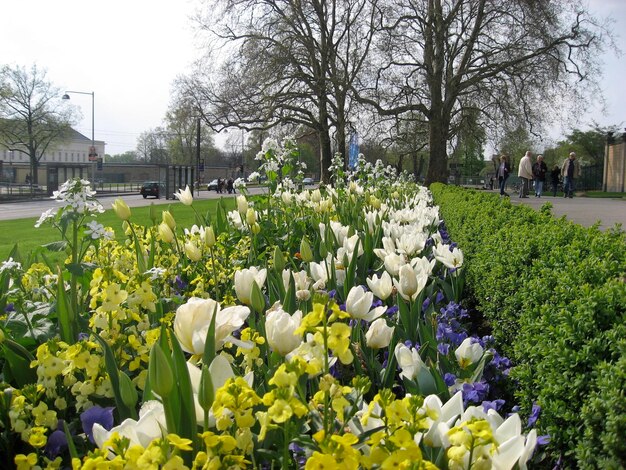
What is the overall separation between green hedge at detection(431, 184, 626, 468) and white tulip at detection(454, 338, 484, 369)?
0.20 metres

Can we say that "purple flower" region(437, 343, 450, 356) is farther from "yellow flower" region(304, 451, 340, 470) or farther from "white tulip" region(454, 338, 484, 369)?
"yellow flower" region(304, 451, 340, 470)

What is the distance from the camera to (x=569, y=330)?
72.4 inches

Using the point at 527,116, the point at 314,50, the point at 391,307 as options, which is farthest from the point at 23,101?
the point at 391,307

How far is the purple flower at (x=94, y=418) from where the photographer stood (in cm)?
158

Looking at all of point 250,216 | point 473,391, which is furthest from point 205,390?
point 250,216

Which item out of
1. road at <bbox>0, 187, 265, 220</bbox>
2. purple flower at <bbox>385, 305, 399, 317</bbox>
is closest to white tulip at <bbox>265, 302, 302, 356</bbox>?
purple flower at <bbox>385, 305, 399, 317</bbox>

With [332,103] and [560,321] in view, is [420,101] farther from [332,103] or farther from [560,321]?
[560,321]

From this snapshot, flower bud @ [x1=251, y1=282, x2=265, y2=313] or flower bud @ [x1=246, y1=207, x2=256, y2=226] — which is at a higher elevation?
flower bud @ [x1=246, y1=207, x2=256, y2=226]

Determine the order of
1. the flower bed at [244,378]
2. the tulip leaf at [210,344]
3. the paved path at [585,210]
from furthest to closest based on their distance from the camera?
the paved path at [585,210] → the tulip leaf at [210,344] → the flower bed at [244,378]

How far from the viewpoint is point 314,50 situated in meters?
23.8

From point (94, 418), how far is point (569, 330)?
4.71 feet

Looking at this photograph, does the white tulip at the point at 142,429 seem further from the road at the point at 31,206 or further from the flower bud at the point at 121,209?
the road at the point at 31,206

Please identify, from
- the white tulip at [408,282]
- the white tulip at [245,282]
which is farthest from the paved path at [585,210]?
the white tulip at [245,282]

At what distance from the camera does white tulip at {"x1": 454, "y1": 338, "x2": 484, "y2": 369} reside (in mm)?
1976
